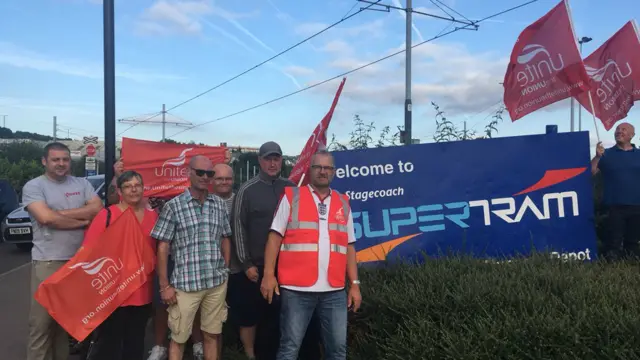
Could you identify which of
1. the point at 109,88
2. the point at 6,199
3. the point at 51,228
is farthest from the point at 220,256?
the point at 6,199

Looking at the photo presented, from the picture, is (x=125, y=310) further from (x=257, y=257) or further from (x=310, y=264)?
(x=310, y=264)

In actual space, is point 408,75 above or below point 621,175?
above

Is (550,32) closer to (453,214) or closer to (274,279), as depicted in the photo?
(453,214)

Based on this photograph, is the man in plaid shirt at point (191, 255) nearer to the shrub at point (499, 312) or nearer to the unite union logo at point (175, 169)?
the shrub at point (499, 312)

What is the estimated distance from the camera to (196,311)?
13.6 ft

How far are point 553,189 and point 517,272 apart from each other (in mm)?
1402

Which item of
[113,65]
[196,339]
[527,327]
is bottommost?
[196,339]

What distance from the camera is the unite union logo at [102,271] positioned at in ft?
13.2

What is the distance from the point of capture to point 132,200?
4145mm

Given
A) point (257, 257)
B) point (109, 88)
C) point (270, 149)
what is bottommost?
point (257, 257)

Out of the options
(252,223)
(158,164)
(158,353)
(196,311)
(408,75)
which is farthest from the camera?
(408,75)

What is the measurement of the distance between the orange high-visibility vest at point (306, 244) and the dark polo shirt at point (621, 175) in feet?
9.98

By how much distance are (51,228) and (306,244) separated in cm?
207

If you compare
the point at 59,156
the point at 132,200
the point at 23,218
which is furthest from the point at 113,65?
the point at 23,218
